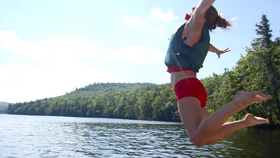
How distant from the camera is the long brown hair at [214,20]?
132 inches

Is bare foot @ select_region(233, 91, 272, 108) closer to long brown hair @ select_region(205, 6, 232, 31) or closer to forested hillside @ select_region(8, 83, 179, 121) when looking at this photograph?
long brown hair @ select_region(205, 6, 232, 31)

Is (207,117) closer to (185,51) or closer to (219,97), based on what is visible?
(185,51)

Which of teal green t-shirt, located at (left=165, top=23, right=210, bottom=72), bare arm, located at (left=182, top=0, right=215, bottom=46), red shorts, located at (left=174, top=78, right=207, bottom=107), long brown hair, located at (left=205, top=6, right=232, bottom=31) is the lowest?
red shorts, located at (left=174, top=78, right=207, bottom=107)

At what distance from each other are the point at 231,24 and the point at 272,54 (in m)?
31.7

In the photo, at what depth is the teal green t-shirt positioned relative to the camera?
322 centimetres

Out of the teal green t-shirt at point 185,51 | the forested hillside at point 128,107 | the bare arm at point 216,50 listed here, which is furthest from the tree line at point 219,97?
the teal green t-shirt at point 185,51

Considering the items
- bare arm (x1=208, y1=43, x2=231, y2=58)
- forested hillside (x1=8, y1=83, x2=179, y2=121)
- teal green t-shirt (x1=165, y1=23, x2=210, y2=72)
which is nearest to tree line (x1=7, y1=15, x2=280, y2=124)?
→ forested hillside (x1=8, y1=83, x2=179, y2=121)

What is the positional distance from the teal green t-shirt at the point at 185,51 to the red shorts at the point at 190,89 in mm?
223

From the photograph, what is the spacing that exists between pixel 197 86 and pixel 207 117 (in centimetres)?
48

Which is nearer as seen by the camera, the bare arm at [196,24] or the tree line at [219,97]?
the bare arm at [196,24]

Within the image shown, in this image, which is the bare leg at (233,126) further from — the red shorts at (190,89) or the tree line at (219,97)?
the tree line at (219,97)

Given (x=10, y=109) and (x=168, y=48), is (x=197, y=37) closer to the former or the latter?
(x=168, y=48)

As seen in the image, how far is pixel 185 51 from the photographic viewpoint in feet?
10.5

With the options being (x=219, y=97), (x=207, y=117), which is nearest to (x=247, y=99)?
(x=207, y=117)
